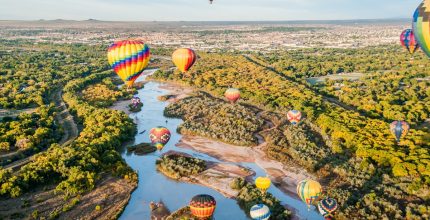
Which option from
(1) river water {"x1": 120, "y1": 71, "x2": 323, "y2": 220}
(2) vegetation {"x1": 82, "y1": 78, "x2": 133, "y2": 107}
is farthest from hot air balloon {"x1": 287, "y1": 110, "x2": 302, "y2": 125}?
(2) vegetation {"x1": 82, "y1": 78, "x2": 133, "y2": 107}

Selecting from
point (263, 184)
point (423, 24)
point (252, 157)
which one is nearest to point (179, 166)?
point (252, 157)

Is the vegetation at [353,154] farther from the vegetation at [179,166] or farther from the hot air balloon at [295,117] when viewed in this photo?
the vegetation at [179,166]

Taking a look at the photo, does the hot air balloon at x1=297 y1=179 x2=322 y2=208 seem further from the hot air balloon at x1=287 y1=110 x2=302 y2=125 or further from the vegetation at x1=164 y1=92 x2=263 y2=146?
the hot air balloon at x1=287 y1=110 x2=302 y2=125

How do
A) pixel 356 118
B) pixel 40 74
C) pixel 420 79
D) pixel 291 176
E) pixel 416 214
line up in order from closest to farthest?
1. pixel 416 214
2. pixel 291 176
3. pixel 356 118
4. pixel 420 79
5. pixel 40 74

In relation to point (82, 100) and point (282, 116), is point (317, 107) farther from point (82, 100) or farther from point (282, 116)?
point (82, 100)

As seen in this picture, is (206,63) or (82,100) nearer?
(82,100)

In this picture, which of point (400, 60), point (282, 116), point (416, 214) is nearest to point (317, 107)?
point (282, 116)

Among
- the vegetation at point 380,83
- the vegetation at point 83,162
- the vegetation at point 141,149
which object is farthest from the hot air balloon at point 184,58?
the vegetation at point 380,83
